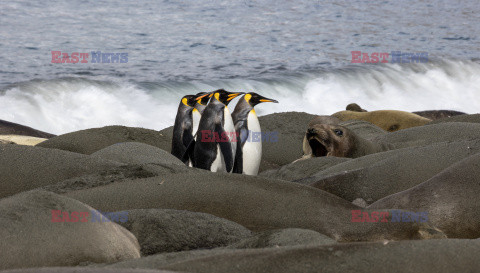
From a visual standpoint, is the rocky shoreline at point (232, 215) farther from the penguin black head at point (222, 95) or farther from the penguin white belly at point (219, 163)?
the penguin black head at point (222, 95)

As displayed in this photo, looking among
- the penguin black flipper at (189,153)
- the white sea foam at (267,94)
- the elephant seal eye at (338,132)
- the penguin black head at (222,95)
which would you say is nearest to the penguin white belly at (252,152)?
the penguin black head at (222,95)

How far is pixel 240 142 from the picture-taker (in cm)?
743

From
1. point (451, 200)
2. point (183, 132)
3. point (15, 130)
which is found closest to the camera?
point (451, 200)

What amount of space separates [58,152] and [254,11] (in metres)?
20.6

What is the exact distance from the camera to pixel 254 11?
24328 mm

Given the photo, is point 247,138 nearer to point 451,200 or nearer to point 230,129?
point 230,129

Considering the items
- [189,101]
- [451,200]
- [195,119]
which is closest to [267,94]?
[189,101]

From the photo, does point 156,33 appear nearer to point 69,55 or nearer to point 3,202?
point 69,55

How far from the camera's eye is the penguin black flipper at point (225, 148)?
7.03 m

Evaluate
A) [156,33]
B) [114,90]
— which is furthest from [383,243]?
[156,33]

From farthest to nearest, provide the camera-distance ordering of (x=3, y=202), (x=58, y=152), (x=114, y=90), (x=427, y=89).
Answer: (x=427, y=89), (x=114, y=90), (x=58, y=152), (x=3, y=202)

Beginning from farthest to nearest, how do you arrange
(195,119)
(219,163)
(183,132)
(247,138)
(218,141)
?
(195,119)
(183,132)
(247,138)
(219,163)
(218,141)

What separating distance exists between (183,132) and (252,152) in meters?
0.82

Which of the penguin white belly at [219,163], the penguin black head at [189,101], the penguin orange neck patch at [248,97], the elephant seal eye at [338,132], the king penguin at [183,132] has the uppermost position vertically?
the penguin orange neck patch at [248,97]
